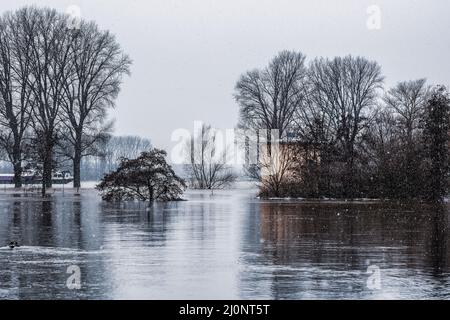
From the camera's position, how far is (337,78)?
76.8 meters

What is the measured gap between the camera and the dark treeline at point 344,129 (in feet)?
168

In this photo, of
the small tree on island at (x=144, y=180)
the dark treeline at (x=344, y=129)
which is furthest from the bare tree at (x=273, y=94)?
the small tree on island at (x=144, y=180)

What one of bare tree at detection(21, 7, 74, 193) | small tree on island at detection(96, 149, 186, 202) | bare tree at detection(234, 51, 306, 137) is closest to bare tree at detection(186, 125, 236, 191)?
bare tree at detection(234, 51, 306, 137)

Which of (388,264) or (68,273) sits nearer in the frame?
(68,273)

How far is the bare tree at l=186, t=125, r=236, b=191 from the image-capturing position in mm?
88356

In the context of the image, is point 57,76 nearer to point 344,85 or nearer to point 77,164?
point 77,164

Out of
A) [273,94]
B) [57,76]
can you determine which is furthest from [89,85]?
[273,94]

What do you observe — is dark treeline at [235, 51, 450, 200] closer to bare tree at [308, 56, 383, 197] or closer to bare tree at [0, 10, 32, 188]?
bare tree at [308, 56, 383, 197]

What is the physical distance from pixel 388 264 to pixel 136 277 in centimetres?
489

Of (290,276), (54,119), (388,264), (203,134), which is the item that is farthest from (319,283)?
(203,134)

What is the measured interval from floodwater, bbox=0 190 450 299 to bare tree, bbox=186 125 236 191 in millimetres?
63405

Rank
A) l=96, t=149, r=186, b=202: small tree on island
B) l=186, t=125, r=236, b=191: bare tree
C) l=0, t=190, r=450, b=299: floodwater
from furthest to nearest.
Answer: l=186, t=125, r=236, b=191: bare tree
l=96, t=149, r=186, b=202: small tree on island
l=0, t=190, r=450, b=299: floodwater

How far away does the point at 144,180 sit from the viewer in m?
44.2
